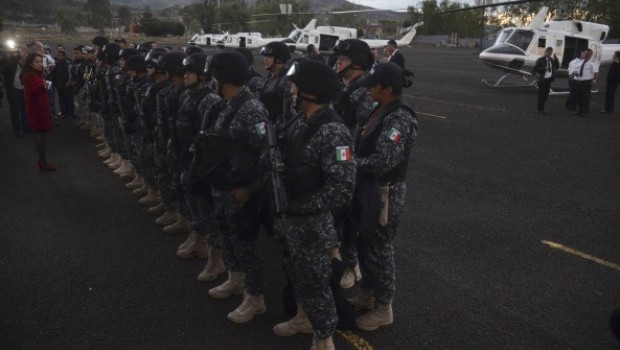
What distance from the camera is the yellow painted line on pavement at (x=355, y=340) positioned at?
369 cm

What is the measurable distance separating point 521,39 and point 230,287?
66.1ft

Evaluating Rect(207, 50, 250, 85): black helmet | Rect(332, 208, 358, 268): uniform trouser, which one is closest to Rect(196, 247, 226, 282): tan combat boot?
Rect(332, 208, 358, 268): uniform trouser

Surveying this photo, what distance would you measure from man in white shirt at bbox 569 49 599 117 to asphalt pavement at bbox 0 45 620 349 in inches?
240

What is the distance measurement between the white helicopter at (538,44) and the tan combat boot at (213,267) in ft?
62.2

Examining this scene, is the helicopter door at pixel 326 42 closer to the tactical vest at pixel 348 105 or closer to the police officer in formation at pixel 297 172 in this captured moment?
Answer: the police officer in formation at pixel 297 172

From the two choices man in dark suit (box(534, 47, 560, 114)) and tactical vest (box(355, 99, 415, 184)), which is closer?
tactical vest (box(355, 99, 415, 184))

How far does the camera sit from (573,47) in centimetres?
2105

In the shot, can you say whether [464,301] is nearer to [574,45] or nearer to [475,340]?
[475,340]

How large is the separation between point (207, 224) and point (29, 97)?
5.17 meters

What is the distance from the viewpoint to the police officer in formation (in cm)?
311

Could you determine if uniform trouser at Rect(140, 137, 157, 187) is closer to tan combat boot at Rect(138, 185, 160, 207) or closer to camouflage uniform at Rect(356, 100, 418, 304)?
tan combat boot at Rect(138, 185, 160, 207)

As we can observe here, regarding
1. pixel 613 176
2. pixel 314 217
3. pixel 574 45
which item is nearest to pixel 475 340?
pixel 314 217

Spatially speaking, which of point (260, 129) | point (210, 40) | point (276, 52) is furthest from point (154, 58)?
point (210, 40)

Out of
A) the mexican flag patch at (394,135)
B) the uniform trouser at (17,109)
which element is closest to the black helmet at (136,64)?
the mexican flag patch at (394,135)
